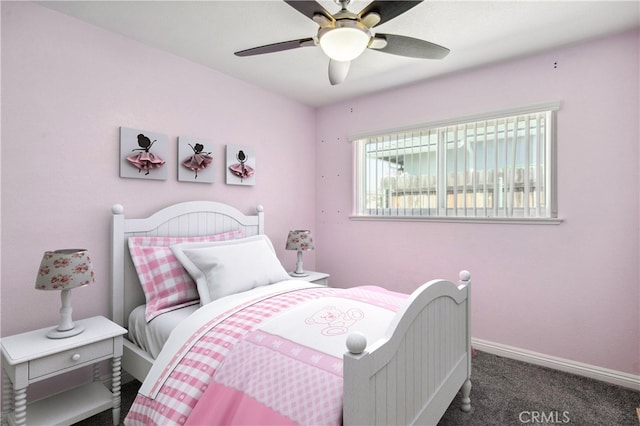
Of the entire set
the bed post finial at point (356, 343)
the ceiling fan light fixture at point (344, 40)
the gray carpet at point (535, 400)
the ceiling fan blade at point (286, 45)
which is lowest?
the gray carpet at point (535, 400)

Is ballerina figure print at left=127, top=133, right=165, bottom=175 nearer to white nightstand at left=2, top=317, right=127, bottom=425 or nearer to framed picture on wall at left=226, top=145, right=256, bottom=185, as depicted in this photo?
framed picture on wall at left=226, top=145, right=256, bottom=185

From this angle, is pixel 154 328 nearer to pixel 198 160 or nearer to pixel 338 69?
pixel 198 160

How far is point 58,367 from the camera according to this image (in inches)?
65.0

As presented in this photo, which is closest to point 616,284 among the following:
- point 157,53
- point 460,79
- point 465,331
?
point 465,331

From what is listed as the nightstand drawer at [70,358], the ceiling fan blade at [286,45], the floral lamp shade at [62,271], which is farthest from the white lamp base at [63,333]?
the ceiling fan blade at [286,45]

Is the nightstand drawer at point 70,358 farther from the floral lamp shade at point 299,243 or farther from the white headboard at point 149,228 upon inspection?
the floral lamp shade at point 299,243

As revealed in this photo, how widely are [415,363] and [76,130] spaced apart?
7.76 feet

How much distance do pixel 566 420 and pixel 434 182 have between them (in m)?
1.95

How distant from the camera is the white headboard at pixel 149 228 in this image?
7.36 feet

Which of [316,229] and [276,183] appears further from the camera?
[316,229]

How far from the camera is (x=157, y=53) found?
2.51 meters

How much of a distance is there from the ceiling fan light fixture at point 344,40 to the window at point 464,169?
5.35ft

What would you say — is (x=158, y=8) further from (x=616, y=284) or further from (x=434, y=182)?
(x=616, y=284)

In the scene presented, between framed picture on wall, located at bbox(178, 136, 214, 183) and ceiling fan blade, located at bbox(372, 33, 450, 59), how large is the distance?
5.39 ft
